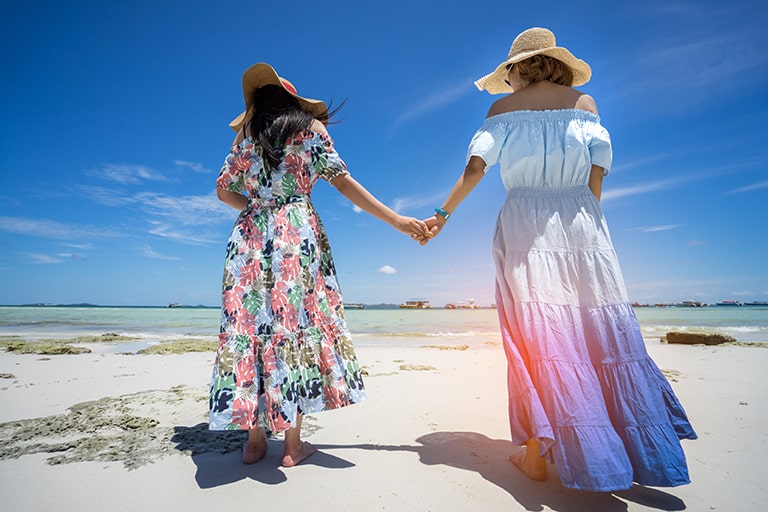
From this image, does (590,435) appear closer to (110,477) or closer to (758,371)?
(110,477)

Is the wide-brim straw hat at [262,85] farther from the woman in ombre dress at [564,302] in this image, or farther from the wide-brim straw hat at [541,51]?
the wide-brim straw hat at [541,51]

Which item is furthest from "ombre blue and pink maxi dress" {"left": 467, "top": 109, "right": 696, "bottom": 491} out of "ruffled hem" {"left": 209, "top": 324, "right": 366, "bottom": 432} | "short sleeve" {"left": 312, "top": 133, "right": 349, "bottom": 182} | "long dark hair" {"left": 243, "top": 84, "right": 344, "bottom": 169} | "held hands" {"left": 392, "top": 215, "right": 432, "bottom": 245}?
"long dark hair" {"left": 243, "top": 84, "right": 344, "bottom": 169}

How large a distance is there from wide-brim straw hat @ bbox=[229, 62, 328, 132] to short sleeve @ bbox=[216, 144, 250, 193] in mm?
215

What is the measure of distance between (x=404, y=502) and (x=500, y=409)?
1.60m

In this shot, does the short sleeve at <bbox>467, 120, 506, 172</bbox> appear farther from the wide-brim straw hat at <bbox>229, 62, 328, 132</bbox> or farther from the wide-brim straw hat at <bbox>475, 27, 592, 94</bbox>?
the wide-brim straw hat at <bbox>229, 62, 328, 132</bbox>

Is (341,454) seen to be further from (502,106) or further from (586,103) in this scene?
(586,103)

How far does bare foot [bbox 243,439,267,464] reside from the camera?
2.05 m

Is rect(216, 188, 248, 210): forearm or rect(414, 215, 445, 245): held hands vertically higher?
rect(216, 188, 248, 210): forearm

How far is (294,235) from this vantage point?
6.98 ft

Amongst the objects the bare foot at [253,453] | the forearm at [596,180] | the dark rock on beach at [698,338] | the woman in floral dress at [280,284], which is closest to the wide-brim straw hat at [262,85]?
the woman in floral dress at [280,284]

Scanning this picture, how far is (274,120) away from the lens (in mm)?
2178

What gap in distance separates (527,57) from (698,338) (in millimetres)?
7091

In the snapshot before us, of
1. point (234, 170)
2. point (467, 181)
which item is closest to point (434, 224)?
point (467, 181)

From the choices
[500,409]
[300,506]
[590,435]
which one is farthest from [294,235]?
[500,409]
